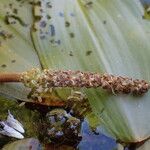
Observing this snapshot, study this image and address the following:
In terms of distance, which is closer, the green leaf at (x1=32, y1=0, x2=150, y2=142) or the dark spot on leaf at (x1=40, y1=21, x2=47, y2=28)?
the green leaf at (x1=32, y1=0, x2=150, y2=142)

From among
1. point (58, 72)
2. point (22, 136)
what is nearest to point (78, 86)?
point (58, 72)

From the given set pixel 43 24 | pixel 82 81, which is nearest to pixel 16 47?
pixel 43 24

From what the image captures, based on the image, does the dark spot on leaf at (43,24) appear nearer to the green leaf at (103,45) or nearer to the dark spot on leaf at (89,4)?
the green leaf at (103,45)

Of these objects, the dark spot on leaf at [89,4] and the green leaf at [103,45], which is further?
the dark spot on leaf at [89,4]

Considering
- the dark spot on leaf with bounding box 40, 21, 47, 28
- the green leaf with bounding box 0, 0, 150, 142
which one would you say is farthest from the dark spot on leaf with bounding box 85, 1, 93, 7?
the dark spot on leaf with bounding box 40, 21, 47, 28

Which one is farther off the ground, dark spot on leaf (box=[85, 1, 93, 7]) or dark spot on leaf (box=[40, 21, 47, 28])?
dark spot on leaf (box=[85, 1, 93, 7])

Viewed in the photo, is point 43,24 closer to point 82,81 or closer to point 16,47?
point 16,47

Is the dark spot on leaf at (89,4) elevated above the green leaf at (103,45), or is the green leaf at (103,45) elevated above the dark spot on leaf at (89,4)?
the dark spot on leaf at (89,4)

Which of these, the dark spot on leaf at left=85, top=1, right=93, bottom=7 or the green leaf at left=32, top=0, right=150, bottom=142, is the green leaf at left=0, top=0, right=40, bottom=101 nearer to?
the green leaf at left=32, top=0, right=150, bottom=142

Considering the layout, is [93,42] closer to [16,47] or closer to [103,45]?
[103,45]

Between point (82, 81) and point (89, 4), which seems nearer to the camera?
point (82, 81)

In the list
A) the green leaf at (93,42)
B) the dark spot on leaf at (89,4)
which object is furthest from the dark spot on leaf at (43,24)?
the dark spot on leaf at (89,4)
